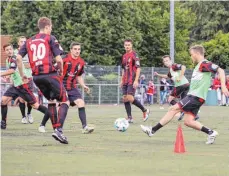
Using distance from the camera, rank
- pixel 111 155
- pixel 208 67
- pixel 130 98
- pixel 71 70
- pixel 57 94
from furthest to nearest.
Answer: pixel 130 98, pixel 71 70, pixel 208 67, pixel 57 94, pixel 111 155

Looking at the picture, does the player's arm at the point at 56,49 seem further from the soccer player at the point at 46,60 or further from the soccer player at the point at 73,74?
the soccer player at the point at 73,74

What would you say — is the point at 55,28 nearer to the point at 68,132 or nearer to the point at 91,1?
the point at 91,1

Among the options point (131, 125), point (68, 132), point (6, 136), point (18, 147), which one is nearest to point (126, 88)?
point (131, 125)

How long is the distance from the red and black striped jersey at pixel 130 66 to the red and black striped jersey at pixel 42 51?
6496 millimetres

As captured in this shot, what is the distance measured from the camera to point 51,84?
40.2 ft

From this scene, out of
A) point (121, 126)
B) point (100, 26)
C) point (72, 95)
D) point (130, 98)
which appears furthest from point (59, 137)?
point (100, 26)

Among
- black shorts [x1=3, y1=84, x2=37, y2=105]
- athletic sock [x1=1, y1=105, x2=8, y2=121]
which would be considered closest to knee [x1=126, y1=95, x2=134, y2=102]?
black shorts [x1=3, y1=84, x2=37, y2=105]

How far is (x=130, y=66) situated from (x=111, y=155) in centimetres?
844

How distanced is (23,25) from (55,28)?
89.6 inches

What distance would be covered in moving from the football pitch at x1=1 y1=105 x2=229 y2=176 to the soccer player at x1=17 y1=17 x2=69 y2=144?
32.4 inches

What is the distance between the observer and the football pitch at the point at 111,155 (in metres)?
8.72

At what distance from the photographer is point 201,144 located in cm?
1248

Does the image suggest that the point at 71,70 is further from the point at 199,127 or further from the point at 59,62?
the point at 199,127

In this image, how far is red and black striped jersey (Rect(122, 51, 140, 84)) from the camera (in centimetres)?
1866
